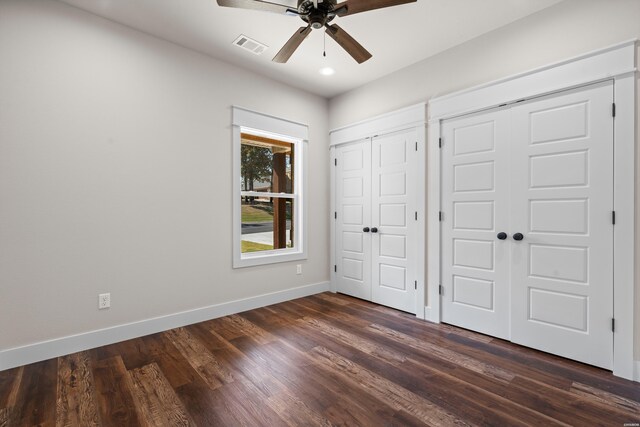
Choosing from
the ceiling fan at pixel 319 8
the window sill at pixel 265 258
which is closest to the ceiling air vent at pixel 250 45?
the ceiling fan at pixel 319 8

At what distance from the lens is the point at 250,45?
3080 mm

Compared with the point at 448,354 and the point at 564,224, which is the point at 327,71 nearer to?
the point at 564,224

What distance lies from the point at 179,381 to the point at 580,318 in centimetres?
307

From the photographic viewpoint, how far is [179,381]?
2113mm

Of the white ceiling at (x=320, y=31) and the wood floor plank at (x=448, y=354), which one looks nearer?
the wood floor plank at (x=448, y=354)

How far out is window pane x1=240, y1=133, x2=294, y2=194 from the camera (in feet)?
12.6

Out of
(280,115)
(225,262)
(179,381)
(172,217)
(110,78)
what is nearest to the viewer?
(179,381)

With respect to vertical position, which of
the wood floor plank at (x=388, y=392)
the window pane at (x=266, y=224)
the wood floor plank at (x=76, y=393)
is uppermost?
the window pane at (x=266, y=224)

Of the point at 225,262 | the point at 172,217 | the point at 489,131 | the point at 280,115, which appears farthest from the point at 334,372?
the point at 280,115

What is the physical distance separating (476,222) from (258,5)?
262 centimetres

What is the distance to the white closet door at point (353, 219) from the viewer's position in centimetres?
401

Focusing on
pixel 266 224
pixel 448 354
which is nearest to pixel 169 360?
pixel 266 224

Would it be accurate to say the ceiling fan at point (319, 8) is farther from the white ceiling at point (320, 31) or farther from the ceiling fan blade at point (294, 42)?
the white ceiling at point (320, 31)

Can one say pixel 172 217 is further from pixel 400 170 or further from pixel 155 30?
pixel 400 170
